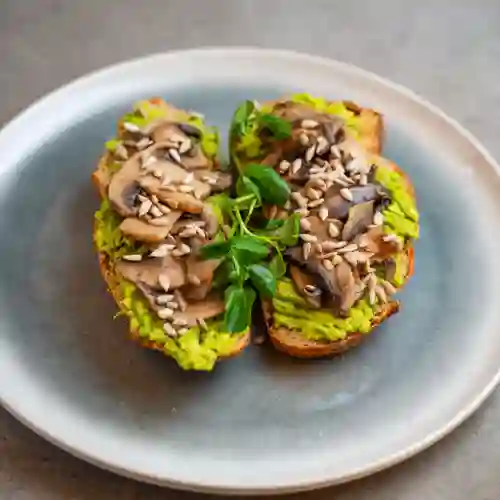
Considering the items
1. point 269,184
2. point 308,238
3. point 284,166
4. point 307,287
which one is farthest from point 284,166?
point 307,287

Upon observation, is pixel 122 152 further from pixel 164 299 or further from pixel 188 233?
pixel 164 299

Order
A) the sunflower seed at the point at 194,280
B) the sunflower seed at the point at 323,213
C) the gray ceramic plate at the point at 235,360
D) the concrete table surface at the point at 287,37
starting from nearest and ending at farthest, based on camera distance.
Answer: the gray ceramic plate at the point at 235,360, the sunflower seed at the point at 194,280, the sunflower seed at the point at 323,213, the concrete table surface at the point at 287,37

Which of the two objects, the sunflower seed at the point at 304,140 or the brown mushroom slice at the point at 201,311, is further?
the sunflower seed at the point at 304,140

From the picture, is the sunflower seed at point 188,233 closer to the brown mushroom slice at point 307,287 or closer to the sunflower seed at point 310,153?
the brown mushroom slice at point 307,287

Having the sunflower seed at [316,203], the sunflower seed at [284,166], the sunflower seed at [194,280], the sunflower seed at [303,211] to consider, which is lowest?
the sunflower seed at [194,280]

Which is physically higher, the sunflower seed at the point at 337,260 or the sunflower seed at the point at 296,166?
the sunflower seed at the point at 296,166

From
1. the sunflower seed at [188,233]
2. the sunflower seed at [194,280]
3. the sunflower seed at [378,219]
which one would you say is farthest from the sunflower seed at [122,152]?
the sunflower seed at [378,219]
